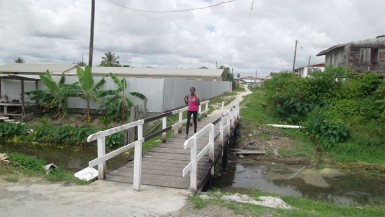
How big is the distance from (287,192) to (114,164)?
6.16m

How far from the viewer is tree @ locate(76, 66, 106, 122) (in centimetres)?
1773

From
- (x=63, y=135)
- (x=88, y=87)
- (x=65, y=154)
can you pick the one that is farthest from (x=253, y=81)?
(x=65, y=154)

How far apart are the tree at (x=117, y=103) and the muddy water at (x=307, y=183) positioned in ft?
21.2

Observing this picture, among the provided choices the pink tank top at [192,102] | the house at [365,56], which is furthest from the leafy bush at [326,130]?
the house at [365,56]

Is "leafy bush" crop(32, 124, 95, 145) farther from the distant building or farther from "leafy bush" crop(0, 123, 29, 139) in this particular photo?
the distant building

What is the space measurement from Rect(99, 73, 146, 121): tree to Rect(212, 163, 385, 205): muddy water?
21.2ft

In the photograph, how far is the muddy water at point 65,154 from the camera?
1324 centimetres

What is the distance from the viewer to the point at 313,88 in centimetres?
2016

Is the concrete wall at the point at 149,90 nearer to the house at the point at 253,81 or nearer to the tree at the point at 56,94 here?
the tree at the point at 56,94

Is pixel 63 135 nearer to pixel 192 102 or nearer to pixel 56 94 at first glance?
pixel 56 94

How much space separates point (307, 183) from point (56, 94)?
1308cm

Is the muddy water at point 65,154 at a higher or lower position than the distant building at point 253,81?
lower

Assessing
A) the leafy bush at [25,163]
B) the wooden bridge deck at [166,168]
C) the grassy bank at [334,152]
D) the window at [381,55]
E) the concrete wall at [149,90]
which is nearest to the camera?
the wooden bridge deck at [166,168]

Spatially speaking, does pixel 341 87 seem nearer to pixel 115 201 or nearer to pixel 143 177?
pixel 143 177
